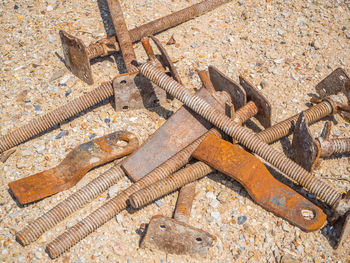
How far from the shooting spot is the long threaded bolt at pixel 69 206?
3.33m

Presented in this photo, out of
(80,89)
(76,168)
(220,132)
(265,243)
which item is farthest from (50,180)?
(265,243)

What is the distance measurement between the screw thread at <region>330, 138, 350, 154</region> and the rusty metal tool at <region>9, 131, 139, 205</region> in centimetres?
224

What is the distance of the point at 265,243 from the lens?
3312mm

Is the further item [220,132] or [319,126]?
[319,126]

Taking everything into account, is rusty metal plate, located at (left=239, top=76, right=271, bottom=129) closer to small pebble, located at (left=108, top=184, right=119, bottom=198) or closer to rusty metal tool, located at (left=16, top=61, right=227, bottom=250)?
rusty metal tool, located at (left=16, top=61, right=227, bottom=250)

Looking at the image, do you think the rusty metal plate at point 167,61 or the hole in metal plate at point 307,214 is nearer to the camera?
the hole in metal plate at point 307,214

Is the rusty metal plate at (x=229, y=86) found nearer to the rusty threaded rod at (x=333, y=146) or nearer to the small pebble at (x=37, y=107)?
the rusty threaded rod at (x=333, y=146)

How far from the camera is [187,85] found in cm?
470

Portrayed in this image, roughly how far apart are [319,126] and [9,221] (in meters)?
3.83

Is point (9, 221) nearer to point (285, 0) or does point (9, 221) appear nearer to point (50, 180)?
point (50, 180)

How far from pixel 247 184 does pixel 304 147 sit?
769mm

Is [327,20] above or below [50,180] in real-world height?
above

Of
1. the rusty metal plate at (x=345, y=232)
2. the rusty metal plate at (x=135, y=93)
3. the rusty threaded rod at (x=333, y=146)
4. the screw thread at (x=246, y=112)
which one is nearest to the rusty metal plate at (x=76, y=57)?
the rusty metal plate at (x=135, y=93)

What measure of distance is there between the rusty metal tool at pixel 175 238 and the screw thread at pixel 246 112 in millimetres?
1388
